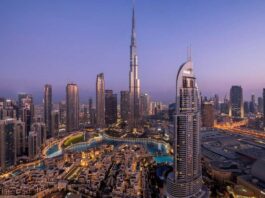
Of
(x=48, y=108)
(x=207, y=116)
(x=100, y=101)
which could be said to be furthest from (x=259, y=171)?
(x=100, y=101)

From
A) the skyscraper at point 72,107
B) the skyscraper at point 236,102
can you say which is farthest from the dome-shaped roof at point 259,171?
the skyscraper at point 236,102

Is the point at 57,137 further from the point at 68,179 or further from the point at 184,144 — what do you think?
the point at 184,144

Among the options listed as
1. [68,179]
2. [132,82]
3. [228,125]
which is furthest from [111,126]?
[68,179]

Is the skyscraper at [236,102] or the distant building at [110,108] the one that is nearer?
the distant building at [110,108]

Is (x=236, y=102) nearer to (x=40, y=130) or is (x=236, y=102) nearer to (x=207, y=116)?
(x=207, y=116)

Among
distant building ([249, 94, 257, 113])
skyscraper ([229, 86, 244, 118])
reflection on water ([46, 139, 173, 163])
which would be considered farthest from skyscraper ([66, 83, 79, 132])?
distant building ([249, 94, 257, 113])

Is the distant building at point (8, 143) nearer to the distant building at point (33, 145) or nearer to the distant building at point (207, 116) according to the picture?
the distant building at point (33, 145)
